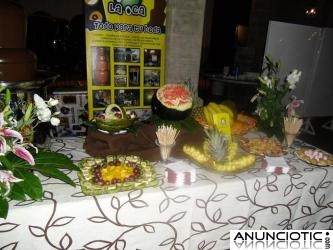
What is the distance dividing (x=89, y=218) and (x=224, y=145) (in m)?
0.74

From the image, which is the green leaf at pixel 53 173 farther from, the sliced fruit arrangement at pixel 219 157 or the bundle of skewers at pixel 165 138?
the sliced fruit arrangement at pixel 219 157

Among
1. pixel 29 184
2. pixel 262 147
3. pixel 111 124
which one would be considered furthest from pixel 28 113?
pixel 262 147

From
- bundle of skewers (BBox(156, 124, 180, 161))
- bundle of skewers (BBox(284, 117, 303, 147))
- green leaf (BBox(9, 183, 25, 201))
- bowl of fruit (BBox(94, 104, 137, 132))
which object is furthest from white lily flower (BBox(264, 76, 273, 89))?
green leaf (BBox(9, 183, 25, 201))

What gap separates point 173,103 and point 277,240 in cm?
90

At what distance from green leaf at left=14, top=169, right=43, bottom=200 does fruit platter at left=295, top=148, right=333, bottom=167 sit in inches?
54.4

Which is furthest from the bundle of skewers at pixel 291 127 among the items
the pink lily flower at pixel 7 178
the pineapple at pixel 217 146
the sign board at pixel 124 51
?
the sign board at pixel 124 51

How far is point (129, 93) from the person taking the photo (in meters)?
3.13

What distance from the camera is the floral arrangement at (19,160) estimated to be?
2.96ft

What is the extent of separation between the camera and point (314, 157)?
1490 mm

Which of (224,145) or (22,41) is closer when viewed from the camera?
(22,41)

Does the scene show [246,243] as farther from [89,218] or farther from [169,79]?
[169,79]

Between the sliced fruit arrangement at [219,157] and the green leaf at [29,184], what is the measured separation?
744mm

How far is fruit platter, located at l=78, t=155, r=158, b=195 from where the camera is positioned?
1083 millimetres

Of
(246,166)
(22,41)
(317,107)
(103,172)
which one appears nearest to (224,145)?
(246,166)
